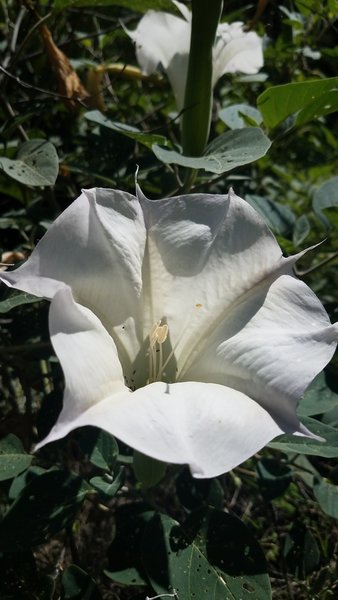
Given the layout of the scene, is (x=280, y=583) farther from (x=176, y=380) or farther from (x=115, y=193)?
(x=115, y=193)

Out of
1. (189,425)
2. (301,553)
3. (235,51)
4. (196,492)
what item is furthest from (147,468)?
(235,51)

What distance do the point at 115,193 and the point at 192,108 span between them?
0.30 metres

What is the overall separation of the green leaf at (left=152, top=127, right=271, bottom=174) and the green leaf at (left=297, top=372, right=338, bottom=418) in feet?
1.23

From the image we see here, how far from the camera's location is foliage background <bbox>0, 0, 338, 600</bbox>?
0.90 metres

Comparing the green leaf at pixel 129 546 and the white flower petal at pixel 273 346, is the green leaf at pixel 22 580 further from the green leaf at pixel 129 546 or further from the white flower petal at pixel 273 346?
the white flower petal at pixel 273 346

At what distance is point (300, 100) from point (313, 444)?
532 millimetres

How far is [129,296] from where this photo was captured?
2.88 ft

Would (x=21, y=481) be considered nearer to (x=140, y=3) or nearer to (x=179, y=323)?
(x=179, y=323)

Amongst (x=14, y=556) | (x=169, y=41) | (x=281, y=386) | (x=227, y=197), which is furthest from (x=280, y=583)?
(x=169, y=41)

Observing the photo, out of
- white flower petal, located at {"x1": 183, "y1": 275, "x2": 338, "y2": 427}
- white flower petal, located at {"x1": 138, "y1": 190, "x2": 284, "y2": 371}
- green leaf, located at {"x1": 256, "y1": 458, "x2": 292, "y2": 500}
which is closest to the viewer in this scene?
white flower petal, located at {"x1": 183, "y1": 275, "x2": 338, "y2": 427}

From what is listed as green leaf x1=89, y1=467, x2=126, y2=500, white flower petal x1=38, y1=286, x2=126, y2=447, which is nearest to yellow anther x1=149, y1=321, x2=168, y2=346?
white flower petal x1=38, y1=286, x2=126, y2=447

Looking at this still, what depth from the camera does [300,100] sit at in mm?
989

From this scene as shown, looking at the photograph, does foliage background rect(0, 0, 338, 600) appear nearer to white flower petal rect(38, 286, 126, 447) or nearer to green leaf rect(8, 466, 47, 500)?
green leaf rect(8, 466, 47, 500)

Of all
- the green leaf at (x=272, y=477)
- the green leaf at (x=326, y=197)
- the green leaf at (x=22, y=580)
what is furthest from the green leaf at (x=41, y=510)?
the green leaf at (x=326, y=197)
